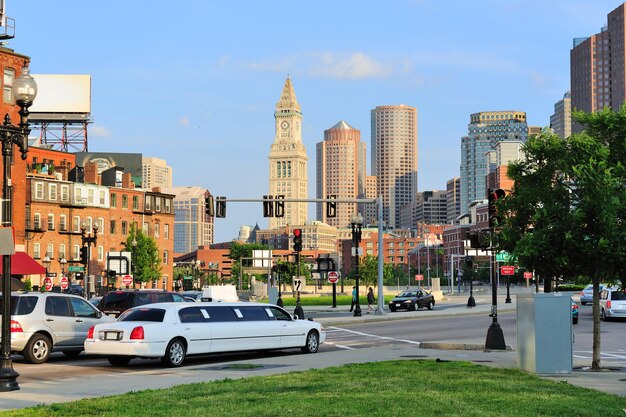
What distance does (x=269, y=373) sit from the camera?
20.8 m

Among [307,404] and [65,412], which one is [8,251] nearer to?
[65,412]

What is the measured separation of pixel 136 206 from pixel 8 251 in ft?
343

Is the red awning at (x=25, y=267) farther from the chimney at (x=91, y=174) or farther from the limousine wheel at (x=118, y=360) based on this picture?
the chimney at (x=91, y=174)

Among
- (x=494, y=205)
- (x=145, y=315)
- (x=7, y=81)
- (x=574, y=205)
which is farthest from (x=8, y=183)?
(x=7, y=81)

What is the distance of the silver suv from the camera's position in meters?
25.2

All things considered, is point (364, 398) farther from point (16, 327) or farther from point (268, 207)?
point (268, 207)

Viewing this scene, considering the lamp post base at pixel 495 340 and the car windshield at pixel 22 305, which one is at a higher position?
the car windshield at pixel 22 305

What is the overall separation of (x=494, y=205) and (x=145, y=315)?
30.1 ft

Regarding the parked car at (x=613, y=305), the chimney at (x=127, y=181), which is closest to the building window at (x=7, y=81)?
the parked car at (x=613, y=305)

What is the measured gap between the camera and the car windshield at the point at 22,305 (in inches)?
999

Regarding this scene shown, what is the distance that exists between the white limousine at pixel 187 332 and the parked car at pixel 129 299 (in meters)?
7.34

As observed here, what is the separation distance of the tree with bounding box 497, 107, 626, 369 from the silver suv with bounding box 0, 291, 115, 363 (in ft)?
39.8

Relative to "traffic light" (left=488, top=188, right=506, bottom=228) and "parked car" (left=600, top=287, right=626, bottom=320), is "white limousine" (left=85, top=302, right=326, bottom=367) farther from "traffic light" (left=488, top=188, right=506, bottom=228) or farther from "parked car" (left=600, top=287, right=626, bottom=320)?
"parked car" (left=600, top=287, right=626, bottom=320)

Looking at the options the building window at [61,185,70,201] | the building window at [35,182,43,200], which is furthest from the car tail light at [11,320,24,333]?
the building window at [61,185,70,201]
